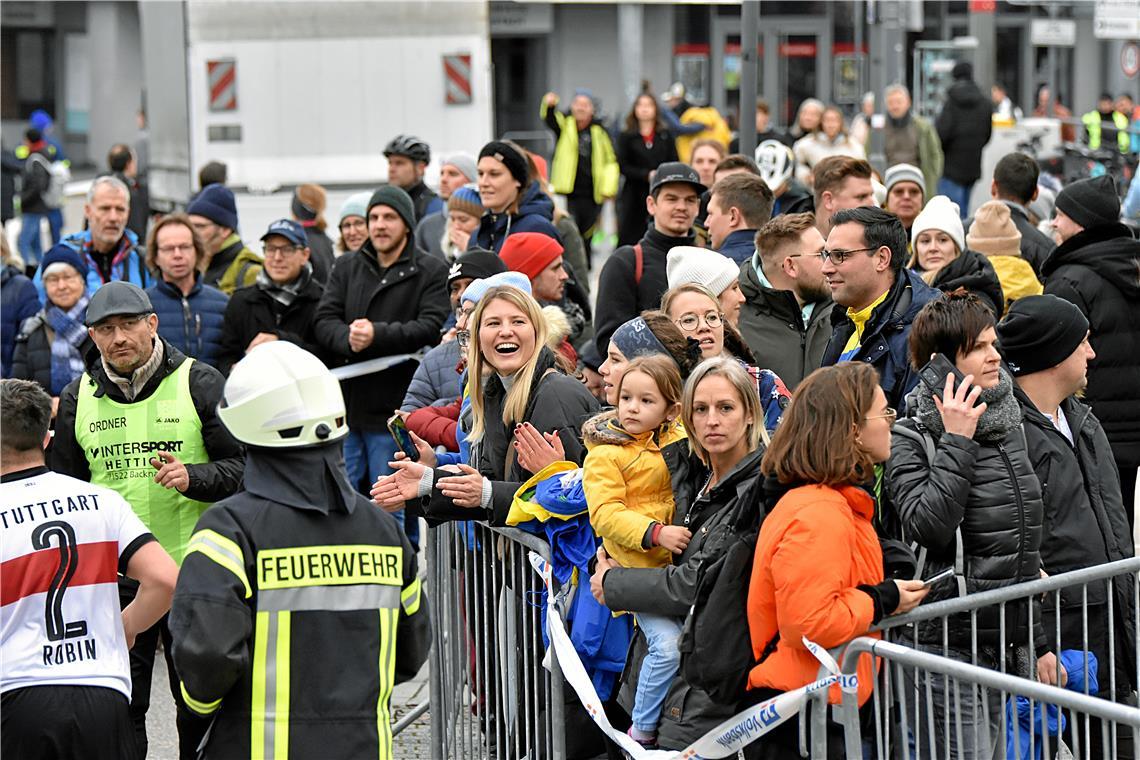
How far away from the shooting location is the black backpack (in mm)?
4586

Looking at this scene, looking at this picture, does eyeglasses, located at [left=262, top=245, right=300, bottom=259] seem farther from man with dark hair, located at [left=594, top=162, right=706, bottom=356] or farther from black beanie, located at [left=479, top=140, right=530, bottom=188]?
man with dark hair, located at [left=594, top=162, right=706, bottom=356]

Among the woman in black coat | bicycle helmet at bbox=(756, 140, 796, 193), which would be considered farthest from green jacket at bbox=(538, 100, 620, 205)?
bicycle helmet at bbox=(756, 140, 796, 193)

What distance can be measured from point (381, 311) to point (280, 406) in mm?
4953

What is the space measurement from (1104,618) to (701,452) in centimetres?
140

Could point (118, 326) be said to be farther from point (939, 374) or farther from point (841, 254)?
point (939, 374)

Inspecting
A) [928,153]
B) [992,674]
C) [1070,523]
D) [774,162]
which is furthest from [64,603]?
[928,153]

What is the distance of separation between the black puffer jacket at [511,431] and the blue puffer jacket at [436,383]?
1206 mm

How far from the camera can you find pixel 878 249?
18.9ft

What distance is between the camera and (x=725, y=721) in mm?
4730

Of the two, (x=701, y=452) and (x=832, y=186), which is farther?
(x=832, y=186)

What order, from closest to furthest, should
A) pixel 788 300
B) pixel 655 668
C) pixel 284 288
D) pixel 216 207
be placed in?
pixel 655 668 → pixel 788 300 → pixel 284 288 → pixel 216 207

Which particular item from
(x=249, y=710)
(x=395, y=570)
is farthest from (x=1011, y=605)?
(x=249, y=710)

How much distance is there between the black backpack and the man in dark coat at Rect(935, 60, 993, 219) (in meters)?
13.8

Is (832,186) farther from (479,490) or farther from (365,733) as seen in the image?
(365,733)
